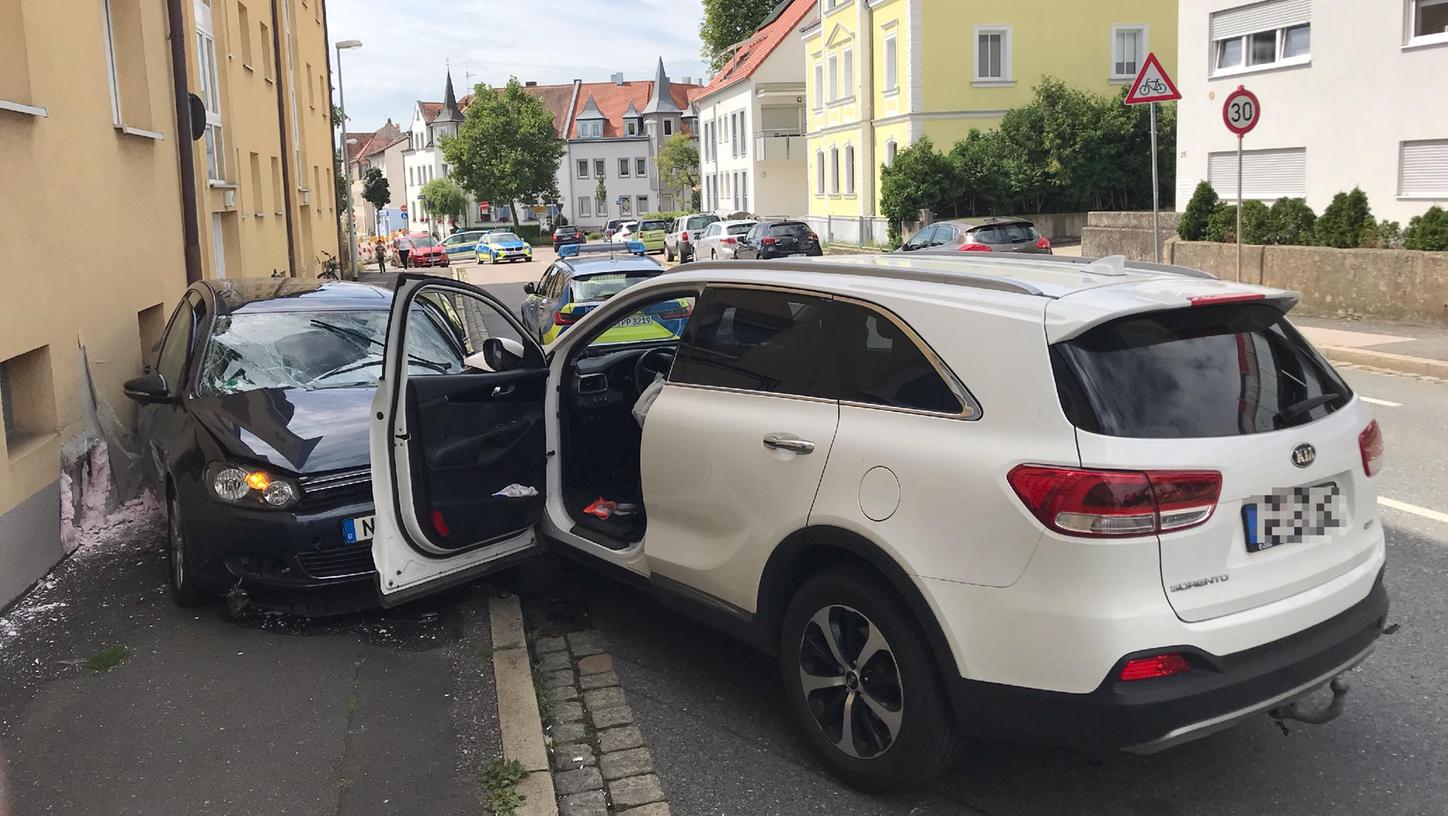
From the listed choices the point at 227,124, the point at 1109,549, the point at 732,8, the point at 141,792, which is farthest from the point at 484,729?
the point at 732,8

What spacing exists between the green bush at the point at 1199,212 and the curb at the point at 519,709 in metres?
18.2

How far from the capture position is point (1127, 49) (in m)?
39.2

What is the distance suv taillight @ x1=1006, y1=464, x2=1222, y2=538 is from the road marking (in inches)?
175

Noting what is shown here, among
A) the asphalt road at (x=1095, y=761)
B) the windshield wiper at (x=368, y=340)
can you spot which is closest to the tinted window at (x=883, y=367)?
the asphalt road at (x=1095, y=761)

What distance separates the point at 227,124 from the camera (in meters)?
18.5

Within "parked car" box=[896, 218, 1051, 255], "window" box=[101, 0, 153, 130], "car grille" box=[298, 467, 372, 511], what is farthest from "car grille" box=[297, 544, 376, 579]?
"parked car" box=[896, 218, 1051, 255]

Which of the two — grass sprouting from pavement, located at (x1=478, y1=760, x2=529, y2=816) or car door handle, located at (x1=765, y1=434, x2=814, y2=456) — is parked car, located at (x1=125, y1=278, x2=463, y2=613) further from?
car door handle, located at (x1=765, y1=434, x2=814, y2=456)

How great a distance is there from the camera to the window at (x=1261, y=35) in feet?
63.6

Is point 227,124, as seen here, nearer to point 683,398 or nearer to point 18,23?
point 18,23

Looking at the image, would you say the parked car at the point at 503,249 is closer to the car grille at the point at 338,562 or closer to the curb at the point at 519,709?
the curb at the point at 519,709

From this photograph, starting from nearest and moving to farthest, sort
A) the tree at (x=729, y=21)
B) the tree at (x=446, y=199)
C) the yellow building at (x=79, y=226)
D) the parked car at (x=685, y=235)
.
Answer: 1. the yellow building at (x=79, y=226)
2. the parked car at (x=685, y=235)
3. the tree at (x=729, y=21)
4. the tree at (x=446, y=199)

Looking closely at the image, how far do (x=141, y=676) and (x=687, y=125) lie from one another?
103 metres

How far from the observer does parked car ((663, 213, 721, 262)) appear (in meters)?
43.7

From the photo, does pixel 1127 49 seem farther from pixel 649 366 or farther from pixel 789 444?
pixel 789 444
